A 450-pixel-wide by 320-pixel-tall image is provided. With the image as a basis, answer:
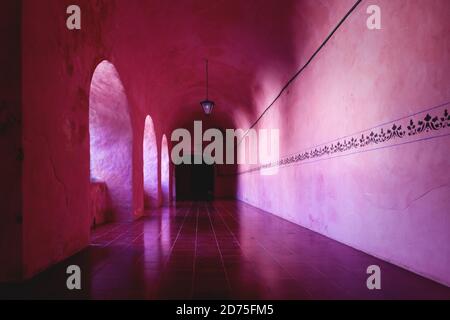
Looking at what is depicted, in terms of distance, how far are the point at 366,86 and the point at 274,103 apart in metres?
5.65

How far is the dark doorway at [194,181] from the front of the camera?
67.3 ft

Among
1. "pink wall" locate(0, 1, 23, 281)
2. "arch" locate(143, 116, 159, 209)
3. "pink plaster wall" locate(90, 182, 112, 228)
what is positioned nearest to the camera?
"pink wall" locate(0, 1, 23, 281)

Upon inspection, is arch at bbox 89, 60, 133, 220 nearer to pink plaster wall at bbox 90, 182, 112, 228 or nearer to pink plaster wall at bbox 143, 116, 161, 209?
pink plaster wall at bbox 90, 182, 112, 228

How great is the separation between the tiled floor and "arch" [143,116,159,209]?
674cm

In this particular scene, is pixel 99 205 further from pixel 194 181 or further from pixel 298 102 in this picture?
pixel 194 181

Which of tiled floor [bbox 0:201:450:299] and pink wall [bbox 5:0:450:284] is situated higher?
pink wall [bbox 5:0:450:284]

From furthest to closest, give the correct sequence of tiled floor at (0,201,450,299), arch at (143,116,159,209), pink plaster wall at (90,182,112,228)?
arch at (143,116,159,209) → pink plaster wall at (90,182,112,228) → tiled floor at (0,201,450,299)

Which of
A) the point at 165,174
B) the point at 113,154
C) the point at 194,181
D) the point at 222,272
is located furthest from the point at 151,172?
the point at 194,181

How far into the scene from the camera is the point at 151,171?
12875 millimetres

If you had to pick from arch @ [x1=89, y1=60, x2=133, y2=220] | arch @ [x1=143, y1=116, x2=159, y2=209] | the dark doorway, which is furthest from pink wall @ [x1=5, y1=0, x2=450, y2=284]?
the dark doorway

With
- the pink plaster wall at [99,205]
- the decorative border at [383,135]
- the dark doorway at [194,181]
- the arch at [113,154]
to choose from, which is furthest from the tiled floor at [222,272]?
the dark doorway at [194,181]

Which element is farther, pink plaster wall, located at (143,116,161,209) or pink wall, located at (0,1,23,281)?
pink plaster wall, located at (143,116,161,209)

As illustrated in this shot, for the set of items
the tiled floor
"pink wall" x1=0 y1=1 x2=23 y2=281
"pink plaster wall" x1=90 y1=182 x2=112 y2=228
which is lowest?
the tiled floor

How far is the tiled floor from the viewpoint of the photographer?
115 inches
